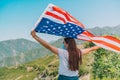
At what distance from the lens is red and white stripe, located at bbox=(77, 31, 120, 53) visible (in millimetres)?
13414

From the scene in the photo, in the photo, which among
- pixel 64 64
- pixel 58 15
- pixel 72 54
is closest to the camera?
pixel 64 64

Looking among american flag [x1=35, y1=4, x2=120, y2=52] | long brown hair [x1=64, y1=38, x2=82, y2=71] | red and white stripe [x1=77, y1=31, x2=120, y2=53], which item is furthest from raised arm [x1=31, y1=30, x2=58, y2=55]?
red and white stripe [x1=77, y1=31, x2=120, y2=53]

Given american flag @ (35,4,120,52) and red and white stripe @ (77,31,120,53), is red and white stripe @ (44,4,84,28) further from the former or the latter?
red and white stripe @ (77,31,120,53)

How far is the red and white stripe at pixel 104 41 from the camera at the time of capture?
44.0 feet

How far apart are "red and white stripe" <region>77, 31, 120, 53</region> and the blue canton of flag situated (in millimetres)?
887

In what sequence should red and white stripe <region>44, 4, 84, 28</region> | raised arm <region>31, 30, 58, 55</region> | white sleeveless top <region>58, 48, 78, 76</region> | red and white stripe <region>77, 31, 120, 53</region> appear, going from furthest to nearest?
1. red and white stripe <region>77, 31, 120, 53</region>
2. red and white stripe <region>44, 4, 84, 28</region>
3. white sleeveless top <region>58, 48, 78, 76</region>
4. raised arm <region>31, 30, 58, 55</region>

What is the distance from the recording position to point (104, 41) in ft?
45.2

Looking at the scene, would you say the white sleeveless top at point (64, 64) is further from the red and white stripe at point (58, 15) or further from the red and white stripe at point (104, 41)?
the red and white stripe at point (104, 41)

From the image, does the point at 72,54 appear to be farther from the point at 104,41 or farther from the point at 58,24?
the point at 104,41

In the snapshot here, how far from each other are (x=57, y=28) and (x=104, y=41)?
2.25m

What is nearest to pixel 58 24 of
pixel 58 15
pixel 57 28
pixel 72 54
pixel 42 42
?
pixel 57 28

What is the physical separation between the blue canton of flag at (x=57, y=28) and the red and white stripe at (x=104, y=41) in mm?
887

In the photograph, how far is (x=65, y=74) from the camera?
1184 cm

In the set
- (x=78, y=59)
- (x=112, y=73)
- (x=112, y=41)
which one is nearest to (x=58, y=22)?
(x=78, y=59)
